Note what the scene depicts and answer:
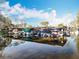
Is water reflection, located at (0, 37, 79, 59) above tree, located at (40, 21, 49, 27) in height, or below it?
below

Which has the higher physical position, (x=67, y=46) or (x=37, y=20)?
(x=37, y=20)

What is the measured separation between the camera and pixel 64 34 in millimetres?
1722

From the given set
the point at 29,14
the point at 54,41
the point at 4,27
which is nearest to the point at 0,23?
the point at 4,27

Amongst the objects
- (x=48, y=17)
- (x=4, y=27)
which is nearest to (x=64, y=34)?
(x=48, y=17)

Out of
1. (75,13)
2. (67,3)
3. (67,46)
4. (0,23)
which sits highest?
(67,3)

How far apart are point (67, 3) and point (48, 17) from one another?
0.25 metres

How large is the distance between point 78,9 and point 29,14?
0.52 metres

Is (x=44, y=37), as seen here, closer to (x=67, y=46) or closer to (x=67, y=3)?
(x=67, y=46)

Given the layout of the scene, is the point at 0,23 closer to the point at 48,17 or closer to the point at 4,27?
the point at 4,27

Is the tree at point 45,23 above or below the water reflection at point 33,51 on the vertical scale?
above

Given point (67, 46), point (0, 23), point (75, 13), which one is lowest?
point (67, 46)

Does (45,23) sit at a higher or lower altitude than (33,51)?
higher

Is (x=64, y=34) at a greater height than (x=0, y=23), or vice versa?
(x=0, y=23)

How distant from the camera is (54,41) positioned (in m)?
1.69
